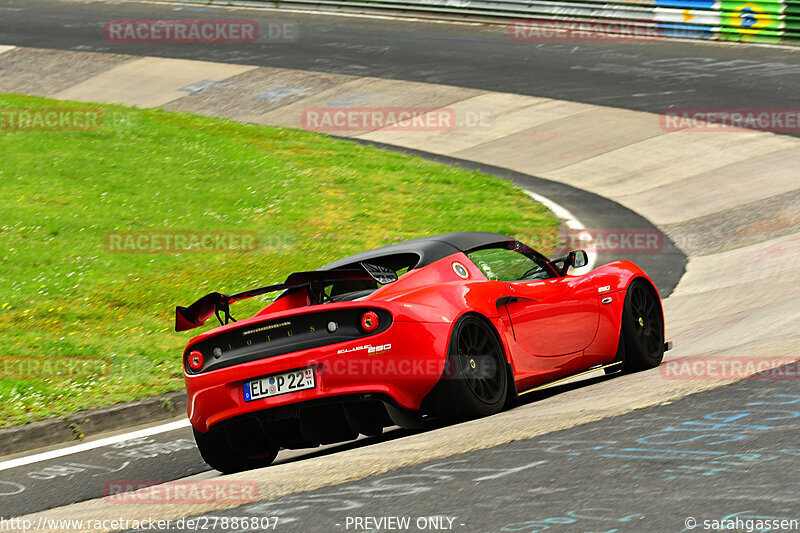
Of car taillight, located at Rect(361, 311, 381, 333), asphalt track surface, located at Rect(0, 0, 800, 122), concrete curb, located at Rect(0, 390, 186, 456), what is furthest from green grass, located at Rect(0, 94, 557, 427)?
asphalt track surface, located at Rect(0, 0, 800, 122)

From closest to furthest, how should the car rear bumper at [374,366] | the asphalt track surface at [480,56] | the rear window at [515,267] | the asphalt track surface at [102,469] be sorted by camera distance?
the car rear bumper at [374,366]
the asphalt track surface at [102,469]
the rear window at [515,267]
the asphalt track surface at [480,56]

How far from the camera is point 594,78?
24.0 meters

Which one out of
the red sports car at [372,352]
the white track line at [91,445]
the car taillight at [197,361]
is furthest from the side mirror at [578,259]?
the white track line at [91,445]

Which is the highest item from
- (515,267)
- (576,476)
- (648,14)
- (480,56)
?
(648,14)

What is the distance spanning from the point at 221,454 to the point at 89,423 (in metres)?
2.20

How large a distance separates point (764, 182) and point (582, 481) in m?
12.7

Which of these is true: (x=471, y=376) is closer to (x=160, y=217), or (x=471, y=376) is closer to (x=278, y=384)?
(x=278, y=384)

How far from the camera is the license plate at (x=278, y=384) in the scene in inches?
256

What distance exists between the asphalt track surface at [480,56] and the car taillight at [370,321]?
15620 mm

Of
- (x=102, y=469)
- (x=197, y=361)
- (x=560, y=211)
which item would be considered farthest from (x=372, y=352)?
(x=560, y=211)

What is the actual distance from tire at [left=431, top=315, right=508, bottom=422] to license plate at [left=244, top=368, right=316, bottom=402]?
734 millimetres

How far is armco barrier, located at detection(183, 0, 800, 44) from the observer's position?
83.8ft

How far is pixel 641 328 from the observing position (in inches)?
334

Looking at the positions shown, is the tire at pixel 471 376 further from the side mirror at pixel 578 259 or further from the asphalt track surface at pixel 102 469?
the side mirror at pixel 578 259
